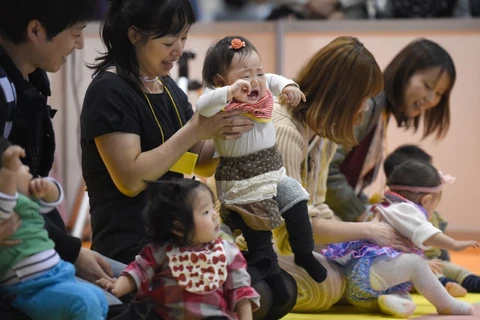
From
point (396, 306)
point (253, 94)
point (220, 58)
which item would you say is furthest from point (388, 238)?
point (220, 58)

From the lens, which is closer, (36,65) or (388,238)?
(36,65)

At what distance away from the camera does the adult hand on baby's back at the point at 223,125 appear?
232cm

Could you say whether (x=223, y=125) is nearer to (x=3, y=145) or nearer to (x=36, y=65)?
(x=36, y=65)

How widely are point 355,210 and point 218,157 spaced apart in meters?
1.05

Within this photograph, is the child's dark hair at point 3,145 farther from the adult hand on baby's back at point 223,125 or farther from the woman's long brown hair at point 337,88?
the woman's long brown hair at point 337,88

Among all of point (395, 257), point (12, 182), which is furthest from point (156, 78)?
point (395, 257)

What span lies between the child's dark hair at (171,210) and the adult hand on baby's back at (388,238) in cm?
97

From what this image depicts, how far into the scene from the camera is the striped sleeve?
180cm

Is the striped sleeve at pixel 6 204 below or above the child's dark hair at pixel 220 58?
below

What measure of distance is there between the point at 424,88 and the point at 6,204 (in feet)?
6.72

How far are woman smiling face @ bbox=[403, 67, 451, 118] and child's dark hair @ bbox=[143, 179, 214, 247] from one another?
5.11 feet

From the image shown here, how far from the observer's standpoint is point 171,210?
6.82 ft

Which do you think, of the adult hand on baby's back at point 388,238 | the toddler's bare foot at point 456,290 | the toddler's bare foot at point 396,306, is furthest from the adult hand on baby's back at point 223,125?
the toddler's bare foot at point 456,290

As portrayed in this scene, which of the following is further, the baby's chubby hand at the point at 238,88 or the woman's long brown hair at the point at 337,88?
the woman's long brown hair at the point at 337,88
